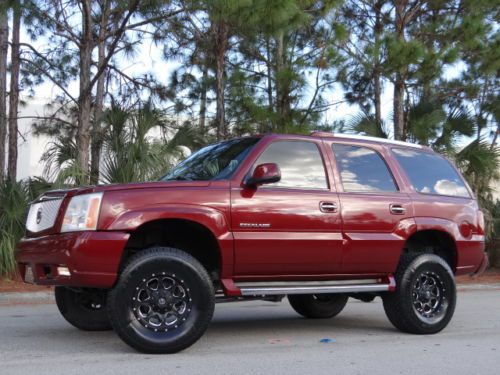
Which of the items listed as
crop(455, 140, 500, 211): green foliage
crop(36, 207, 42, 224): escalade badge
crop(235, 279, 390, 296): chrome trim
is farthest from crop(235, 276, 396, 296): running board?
crop(455, 140, 500, 211): green foliage

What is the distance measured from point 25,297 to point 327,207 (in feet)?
21.4

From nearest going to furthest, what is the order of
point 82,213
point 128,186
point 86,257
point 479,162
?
point 86,257
point 82,213
point 128,186
point 479,162

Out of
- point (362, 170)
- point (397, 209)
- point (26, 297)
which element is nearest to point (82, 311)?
point (362, 170)

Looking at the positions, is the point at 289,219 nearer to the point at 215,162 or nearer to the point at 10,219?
the point at 215,162

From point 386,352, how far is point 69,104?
17003mm

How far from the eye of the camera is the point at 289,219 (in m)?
6.06

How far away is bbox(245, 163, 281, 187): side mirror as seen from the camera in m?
5.79

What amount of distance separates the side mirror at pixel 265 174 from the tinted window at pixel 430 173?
6.59 feet

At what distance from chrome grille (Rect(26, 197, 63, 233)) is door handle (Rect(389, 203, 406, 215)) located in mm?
3253

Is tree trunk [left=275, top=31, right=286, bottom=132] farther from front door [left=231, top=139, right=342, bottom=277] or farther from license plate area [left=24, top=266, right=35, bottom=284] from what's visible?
license plate area [left=24, top=266, right=35, bottom=284]

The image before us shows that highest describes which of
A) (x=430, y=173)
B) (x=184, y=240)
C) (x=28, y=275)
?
(x=430, y=173)

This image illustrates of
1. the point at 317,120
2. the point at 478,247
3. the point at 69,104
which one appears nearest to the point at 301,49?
the point at 317,120

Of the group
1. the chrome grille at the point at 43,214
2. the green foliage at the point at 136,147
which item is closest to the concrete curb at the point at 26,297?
the green foliage at the point at 136,147

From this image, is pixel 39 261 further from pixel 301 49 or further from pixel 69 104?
pixel 69 104
